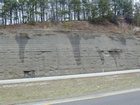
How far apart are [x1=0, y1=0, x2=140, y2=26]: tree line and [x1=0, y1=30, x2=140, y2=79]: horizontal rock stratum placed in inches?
765

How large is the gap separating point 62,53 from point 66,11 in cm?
2785

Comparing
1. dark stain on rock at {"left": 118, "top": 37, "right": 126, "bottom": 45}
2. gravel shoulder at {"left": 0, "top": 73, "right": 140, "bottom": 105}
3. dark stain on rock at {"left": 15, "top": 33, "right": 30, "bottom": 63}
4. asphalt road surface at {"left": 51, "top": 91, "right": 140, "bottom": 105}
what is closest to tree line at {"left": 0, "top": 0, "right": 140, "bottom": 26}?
dark stain on rock at {"left": 118, "top": 37, "right": 126, "bottom": 45}

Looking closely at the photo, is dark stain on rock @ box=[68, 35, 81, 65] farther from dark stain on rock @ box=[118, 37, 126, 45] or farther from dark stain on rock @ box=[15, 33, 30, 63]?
dark stain on rock @ box=[118, 37, 126, 45]

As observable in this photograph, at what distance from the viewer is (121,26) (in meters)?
48.3

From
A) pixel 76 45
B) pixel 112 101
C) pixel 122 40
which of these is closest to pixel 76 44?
pixel 76 45

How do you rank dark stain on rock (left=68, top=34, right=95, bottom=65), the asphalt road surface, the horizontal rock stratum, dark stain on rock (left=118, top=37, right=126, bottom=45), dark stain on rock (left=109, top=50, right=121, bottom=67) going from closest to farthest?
the asphalt road surface, the horizontal rock stratum, dark stain on rock (left=68, top=34, right=95, bottom=65), dark stain on rock (left=109, top=50, right=121, bottom=67), dark stain on rock (left=118, top=37, right=126, bottom=45)

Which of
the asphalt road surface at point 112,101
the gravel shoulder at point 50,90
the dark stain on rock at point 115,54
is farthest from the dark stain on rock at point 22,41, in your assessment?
the asphalt road surface at point 112,101

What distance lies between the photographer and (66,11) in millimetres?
50469

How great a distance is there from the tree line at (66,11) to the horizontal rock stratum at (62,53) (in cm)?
1943

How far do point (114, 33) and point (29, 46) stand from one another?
521 inches

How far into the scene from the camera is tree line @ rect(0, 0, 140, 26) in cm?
4716

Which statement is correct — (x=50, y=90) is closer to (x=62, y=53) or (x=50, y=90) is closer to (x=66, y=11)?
(x=62, y=53)

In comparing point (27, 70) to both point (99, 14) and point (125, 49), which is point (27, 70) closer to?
point (125, 49)

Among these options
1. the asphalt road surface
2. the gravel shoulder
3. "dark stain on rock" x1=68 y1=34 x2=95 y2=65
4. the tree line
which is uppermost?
the tree line
